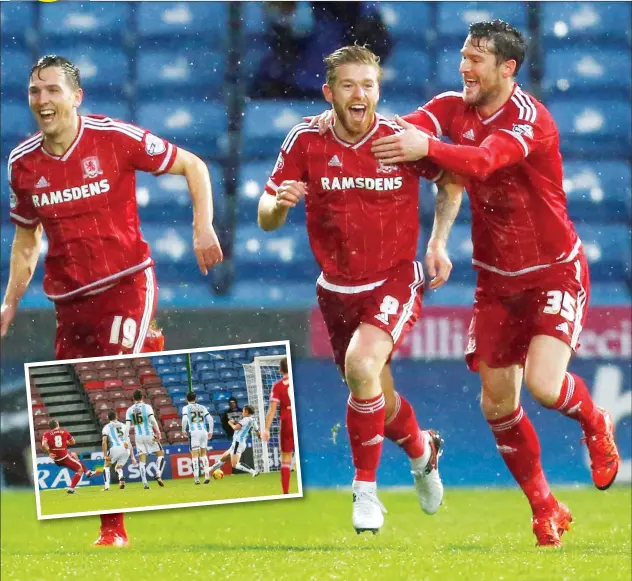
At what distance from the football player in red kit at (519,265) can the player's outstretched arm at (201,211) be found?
601 millimetres

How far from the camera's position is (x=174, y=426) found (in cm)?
441

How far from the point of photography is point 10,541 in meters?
5.63

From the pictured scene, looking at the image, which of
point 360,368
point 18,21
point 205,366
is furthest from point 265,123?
point 205,366

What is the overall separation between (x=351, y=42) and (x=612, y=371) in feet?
6.99

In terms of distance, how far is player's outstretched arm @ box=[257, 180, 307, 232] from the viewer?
14.1ft

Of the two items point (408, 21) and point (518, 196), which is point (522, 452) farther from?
point (408, 21)

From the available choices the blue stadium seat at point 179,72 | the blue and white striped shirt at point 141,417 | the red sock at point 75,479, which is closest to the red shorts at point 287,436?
the blue and white striped shirt at point 141,417

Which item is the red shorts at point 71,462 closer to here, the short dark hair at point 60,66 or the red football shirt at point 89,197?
the red football shirt at point 89,197

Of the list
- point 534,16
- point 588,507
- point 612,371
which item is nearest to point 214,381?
point 588,507

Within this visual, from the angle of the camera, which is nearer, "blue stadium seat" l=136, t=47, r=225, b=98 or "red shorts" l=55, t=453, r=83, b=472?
"red shorts" l=55, t=453, r=83, b=472

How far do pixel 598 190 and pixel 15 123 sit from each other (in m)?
3.18

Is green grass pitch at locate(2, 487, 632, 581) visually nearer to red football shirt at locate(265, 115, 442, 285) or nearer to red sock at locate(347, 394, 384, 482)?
red sock at locate(347, 394, 384, 482)

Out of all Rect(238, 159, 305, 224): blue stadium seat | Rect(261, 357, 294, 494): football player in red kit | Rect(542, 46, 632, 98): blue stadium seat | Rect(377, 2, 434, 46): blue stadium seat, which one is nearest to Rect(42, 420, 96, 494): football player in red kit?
Rect(261, 357, 294, 494): football player in red kit

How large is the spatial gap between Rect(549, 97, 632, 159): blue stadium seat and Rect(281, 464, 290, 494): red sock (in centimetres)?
369
